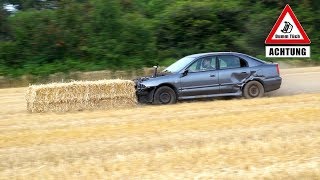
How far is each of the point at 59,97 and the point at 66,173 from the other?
24.5ft

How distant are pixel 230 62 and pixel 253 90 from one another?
1.06 meters

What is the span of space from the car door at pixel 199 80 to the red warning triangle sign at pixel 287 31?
7.36 feet

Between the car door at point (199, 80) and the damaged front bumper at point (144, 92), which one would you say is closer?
the damaged front bumper at point (144, 92)

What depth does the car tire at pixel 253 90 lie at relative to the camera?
1591 centimetres

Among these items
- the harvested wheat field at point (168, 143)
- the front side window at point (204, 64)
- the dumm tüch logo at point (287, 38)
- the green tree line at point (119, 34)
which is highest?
the green tree line at point (119, 34)

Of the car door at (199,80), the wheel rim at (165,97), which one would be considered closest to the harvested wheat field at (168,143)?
the wheel rim at (165,97)

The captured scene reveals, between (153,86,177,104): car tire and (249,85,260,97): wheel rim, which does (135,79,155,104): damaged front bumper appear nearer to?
(153,86,177,104): car tire

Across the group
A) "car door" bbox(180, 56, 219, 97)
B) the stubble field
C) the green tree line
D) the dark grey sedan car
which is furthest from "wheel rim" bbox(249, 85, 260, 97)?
the green tree line

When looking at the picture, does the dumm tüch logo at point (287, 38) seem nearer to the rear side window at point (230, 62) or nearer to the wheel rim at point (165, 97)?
the rear side window at point (230, 62)

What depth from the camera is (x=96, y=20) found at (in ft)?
93.7

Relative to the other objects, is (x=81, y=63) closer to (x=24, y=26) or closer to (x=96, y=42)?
(x=96, y=42)

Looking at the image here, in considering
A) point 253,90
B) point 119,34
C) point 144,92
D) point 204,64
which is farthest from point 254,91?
point 119,34

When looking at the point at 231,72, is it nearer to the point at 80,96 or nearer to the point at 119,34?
the point at 80,96

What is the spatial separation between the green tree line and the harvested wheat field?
46.1ft
